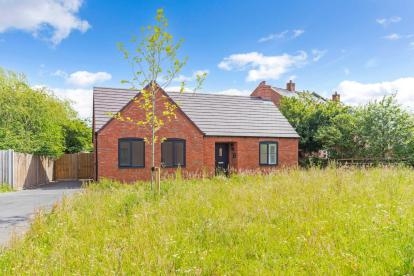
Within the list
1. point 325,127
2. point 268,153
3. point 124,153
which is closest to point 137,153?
point 124,153

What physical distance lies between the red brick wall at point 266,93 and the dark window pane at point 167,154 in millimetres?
19560

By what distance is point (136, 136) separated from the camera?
62.7 feet

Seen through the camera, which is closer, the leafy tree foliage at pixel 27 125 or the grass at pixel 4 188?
the grass at pixel 4 188

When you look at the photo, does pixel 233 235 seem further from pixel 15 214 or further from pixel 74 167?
pixel 74 167

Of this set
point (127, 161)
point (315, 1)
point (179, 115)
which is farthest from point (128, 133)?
point (315, 1)

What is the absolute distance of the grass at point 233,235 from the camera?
180 inches

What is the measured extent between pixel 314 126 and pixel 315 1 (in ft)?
45.7

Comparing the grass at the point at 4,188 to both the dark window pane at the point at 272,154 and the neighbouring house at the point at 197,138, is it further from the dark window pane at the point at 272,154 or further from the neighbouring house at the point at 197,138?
the dark window pane at the point at 272,154

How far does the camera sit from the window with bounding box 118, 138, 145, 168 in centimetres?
1895

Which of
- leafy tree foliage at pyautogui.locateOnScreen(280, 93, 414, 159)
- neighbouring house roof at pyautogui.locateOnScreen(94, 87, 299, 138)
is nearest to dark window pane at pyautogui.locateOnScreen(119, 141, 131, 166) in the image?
neighbouring house roof at pyautogui.locateOnScreen(94, 87, 299, 138)

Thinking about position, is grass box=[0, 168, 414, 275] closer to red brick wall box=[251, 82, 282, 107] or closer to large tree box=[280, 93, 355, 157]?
large tree box=[280, 93, 355, 157]

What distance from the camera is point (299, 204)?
7.10 m

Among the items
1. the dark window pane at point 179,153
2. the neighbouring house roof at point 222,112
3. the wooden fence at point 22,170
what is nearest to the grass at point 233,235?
the wooden fence at point 22,170

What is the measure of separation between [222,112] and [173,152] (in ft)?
A: 16.8
